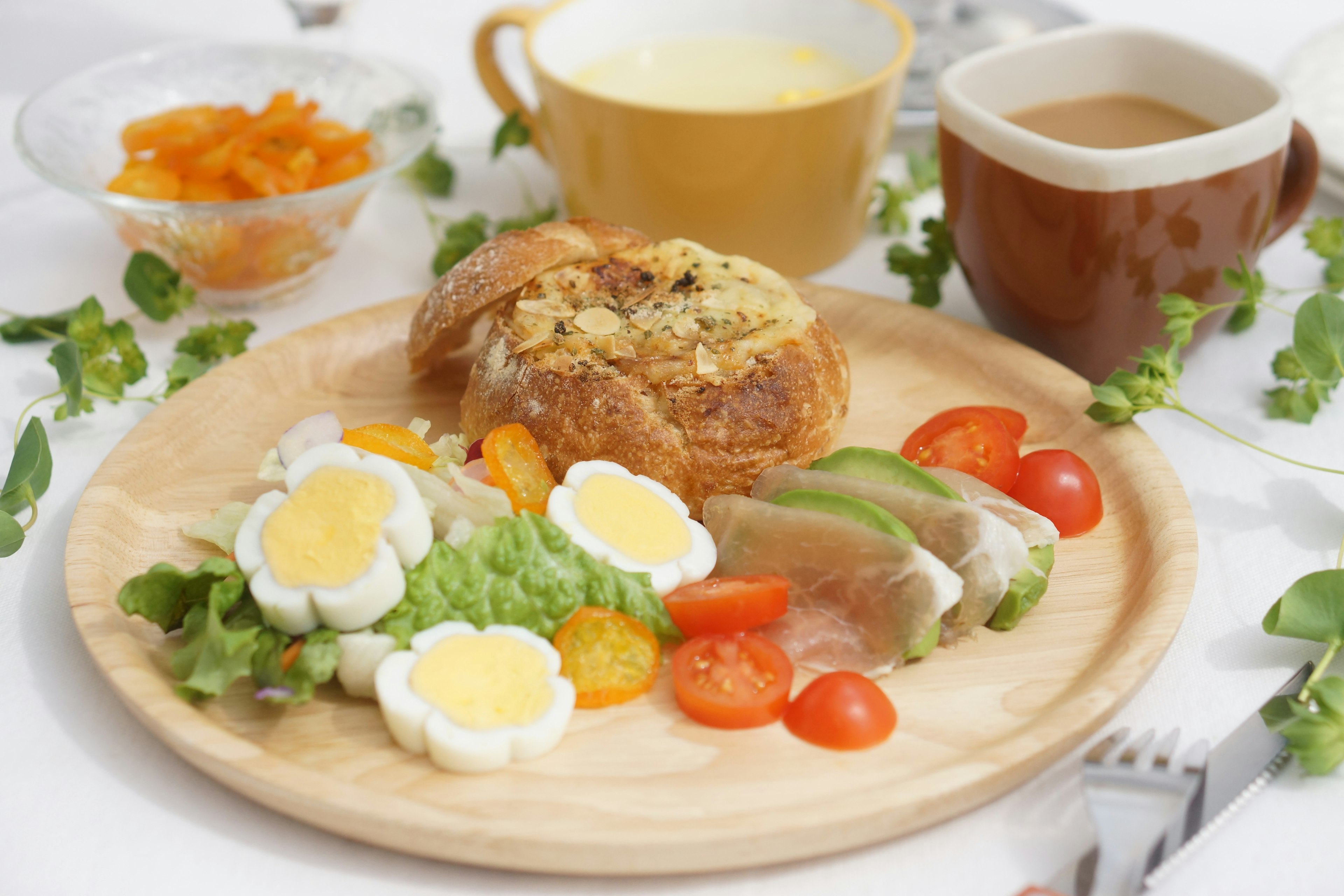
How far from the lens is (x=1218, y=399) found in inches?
149

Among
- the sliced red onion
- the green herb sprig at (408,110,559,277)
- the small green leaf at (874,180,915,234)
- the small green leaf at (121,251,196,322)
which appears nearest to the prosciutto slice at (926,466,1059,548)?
the sliced red onion

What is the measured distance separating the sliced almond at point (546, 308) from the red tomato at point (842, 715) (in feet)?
4.51

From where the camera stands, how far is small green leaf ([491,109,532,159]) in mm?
4602

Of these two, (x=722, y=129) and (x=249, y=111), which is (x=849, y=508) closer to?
(x=722, y=129)

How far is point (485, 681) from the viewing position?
2.36 metres

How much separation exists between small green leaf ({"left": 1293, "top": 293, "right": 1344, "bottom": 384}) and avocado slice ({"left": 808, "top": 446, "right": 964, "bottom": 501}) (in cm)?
126

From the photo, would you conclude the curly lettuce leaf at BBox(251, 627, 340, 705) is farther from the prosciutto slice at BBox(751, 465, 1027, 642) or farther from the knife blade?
the knife blade

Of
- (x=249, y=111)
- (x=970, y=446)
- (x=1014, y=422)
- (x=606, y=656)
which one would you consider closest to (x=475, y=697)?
(x=606, y=656)

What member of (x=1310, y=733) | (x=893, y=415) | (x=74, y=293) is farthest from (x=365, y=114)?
(x=1310, y=733)

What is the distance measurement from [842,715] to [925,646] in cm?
32

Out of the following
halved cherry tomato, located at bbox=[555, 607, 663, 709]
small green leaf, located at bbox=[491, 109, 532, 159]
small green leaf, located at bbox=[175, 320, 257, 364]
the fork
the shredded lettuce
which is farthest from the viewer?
small green leaf, located at bbox=[491, 109, 532, 159]

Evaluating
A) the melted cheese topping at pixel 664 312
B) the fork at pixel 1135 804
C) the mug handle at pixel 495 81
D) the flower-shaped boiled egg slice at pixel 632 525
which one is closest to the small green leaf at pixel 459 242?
the mug handle at pixel 495 81

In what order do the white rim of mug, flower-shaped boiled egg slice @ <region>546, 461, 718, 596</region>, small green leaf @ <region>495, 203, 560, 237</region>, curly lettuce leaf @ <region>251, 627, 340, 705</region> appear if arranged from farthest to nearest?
small green leaf @ <region>495, 203, 560, 237</region> < the white rim of mug < flower-shaped boiled egg slice @ <region>546, 461, 718, 596</region> < curly lettuce leaf @ <region>251, 627, 340, 705</region>

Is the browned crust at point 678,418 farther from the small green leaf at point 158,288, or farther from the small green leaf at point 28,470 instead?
the small green leaf at point 158,288
